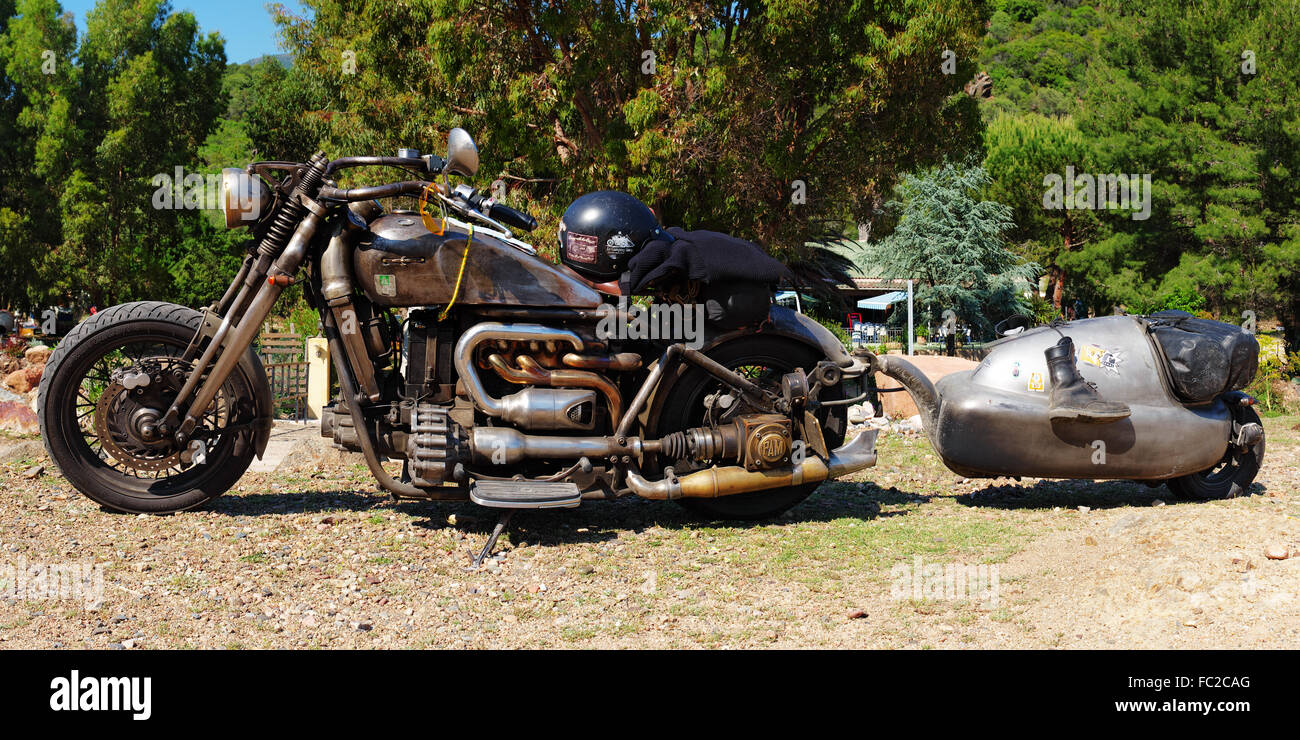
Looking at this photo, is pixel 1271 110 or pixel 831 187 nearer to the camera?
pixel 831 187

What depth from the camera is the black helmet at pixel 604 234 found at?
21.1ft

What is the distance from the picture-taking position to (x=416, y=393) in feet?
20.5

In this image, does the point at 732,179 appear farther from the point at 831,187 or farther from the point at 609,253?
the point at 609,253

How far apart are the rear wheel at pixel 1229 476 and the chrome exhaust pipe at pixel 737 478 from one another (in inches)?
93.8

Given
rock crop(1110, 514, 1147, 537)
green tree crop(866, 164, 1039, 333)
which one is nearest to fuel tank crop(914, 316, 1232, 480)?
rock crop(1110, 514, 1147, 537)

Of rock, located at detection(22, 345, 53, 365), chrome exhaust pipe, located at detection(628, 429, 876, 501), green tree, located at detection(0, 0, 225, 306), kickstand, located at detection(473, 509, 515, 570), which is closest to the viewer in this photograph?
kickstand, located at detection(473, 509, 515, 570)

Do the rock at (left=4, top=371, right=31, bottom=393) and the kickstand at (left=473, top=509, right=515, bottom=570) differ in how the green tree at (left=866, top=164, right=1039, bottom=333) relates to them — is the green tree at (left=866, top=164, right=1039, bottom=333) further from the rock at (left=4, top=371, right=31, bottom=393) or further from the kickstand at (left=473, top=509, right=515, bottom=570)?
the kickstand at (left=473, top=509, right=515, bottom=570)

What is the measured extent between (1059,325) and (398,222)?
472 centimetres

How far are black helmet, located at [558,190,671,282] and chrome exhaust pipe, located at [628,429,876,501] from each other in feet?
4.56

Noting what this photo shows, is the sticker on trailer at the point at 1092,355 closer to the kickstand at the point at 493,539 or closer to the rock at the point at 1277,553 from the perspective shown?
the rock at the point at 1277,553

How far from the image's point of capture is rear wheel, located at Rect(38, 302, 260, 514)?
245 inches

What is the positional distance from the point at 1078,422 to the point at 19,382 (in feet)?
43.0

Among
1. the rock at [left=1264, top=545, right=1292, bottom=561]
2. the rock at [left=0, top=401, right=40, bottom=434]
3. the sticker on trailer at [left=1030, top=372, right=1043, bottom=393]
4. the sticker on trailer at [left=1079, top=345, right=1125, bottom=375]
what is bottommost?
the rock at [left=1264, top=545, right=1292, bottom=561]

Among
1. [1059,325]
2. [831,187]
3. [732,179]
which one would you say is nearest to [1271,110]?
[831,187]
